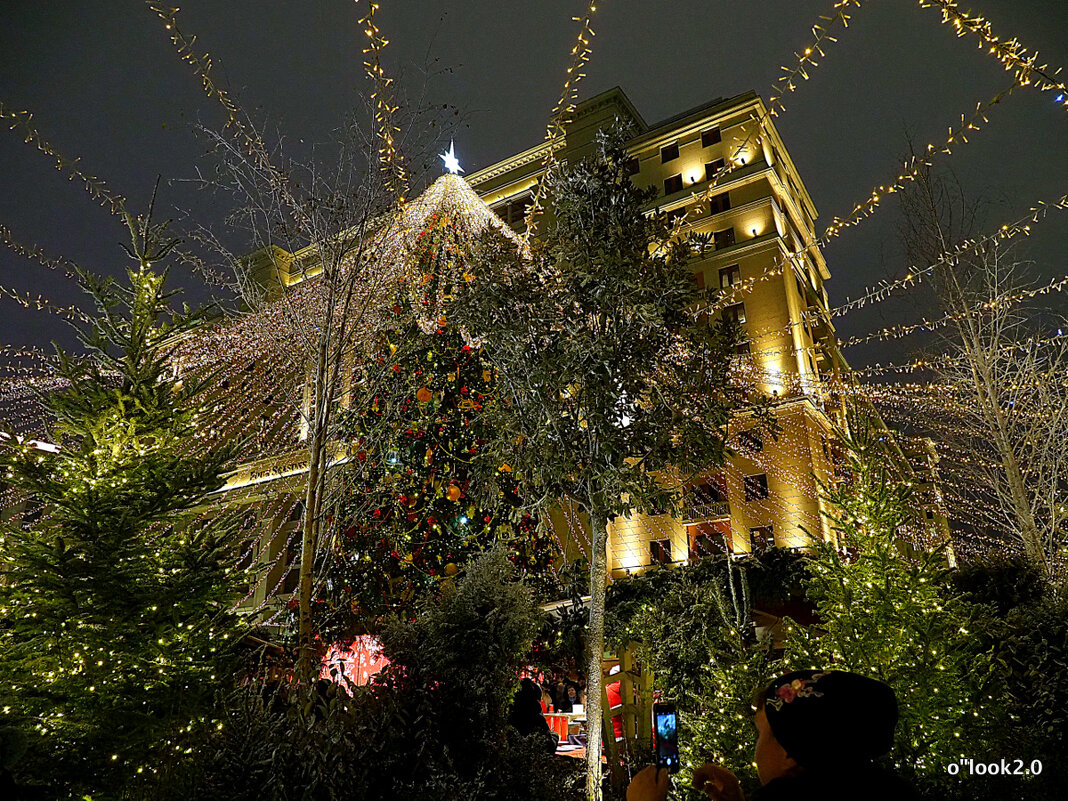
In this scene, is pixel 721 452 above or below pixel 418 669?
above

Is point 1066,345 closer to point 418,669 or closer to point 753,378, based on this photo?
point 753,378

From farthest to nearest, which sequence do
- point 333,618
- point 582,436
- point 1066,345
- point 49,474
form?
point 1066,345 < point 333,618 < point 582,436 < point 49,474

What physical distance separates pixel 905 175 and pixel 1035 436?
727 centimetres

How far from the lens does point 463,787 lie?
334 cm

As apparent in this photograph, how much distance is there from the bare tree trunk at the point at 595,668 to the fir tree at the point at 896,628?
1469 millimetres

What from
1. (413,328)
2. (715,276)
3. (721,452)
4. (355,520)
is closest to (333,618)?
(355,520)

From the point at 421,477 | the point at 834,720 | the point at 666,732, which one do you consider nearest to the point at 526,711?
the point at 666,732

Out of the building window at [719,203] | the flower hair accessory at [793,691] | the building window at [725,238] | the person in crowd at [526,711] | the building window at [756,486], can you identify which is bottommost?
the person in crowd at [526,711]

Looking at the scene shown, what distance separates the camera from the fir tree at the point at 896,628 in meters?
3.82

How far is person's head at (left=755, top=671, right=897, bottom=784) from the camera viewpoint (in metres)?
1.78

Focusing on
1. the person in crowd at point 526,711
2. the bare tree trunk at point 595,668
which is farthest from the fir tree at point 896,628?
the person in crowd at point 526,711

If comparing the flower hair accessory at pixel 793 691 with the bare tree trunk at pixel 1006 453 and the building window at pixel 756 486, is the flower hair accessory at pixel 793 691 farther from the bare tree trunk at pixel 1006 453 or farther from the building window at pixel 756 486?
the building window at pixel 756 486

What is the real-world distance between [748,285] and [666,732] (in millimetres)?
13516

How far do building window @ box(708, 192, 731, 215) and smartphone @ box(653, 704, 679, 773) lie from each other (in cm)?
2324
